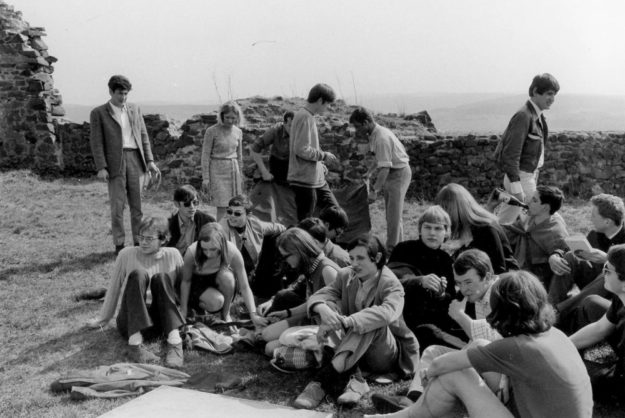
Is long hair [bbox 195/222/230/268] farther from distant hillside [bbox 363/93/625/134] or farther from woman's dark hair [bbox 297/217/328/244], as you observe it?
distant hillside [bbox 363/93/625/134]

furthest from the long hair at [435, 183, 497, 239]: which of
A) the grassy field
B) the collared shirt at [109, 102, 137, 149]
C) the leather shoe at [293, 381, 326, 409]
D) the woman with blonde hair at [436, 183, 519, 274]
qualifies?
the collared shirt at [109, 102, 137, 149]

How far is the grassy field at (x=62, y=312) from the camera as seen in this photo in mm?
4020

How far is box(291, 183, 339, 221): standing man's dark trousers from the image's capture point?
670 cm

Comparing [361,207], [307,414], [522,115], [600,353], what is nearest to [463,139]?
[361,207]

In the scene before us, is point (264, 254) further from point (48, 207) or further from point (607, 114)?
point (607, 114)

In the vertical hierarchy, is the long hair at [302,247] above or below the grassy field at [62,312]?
above

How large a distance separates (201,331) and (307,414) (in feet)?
4.83

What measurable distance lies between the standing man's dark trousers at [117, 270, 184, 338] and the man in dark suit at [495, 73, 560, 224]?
119 inches

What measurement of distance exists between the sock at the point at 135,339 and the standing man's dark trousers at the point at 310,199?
8.18 feet

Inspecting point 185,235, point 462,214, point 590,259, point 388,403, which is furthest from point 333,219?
point 388,403

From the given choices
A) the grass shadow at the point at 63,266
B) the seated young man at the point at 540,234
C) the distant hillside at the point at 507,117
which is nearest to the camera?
the seated young man at the point at 540,234

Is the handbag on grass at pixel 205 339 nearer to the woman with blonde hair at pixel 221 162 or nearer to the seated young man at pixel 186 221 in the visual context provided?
the seated young man at pixel 186 221

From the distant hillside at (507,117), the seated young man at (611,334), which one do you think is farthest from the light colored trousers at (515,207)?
the distant hillside at (507,117)

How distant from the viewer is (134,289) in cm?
472
